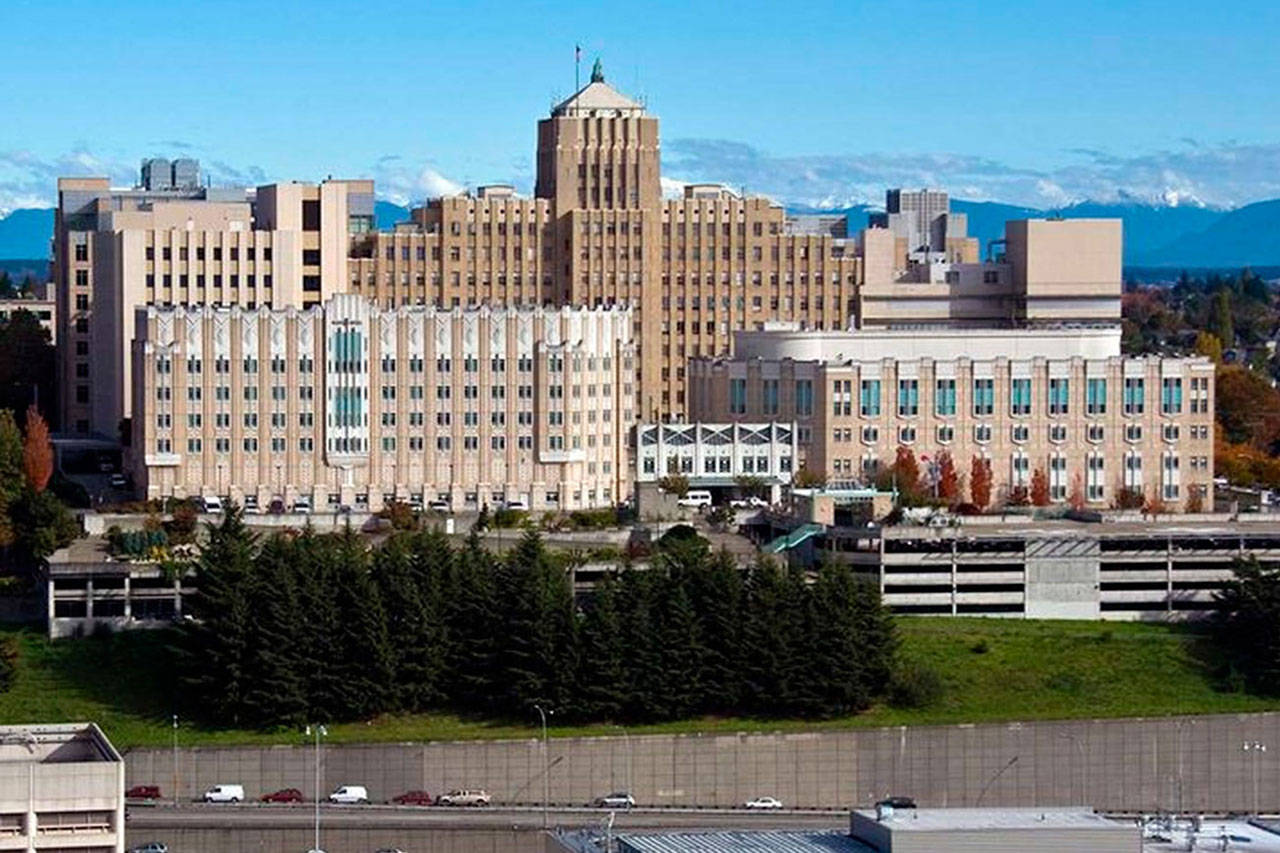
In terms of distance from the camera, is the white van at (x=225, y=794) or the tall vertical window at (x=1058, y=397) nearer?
the white van at (x=225, y=794)

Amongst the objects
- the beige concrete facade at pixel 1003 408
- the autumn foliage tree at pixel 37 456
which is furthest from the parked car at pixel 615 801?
the beige concrete facade at pixel 1003 408

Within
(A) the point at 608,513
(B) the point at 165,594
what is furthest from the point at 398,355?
(B) the point at 165,594

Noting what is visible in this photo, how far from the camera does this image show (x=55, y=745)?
74.2 meters

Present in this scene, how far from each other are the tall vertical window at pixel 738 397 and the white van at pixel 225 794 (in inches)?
1498

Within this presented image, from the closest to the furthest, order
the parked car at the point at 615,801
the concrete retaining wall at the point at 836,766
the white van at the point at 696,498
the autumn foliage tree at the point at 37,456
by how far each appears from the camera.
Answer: the parked car at the point at 615,801 → the concrete retaining wall at the point at 836,766 → the autumn foliage tree at the point at 37,456 → the white van at the point at 696,498

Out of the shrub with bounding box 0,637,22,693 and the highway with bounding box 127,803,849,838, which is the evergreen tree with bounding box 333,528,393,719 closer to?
the highway with bounding box 127,803,849,838

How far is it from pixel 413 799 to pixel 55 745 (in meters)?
27.7

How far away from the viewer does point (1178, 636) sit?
116 meters

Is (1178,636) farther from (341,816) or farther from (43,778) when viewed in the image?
(43,778)

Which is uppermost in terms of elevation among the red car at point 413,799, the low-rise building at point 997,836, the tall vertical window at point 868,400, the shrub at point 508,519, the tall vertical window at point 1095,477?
the tall vertical window at point 868,400

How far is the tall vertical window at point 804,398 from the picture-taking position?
430 feet

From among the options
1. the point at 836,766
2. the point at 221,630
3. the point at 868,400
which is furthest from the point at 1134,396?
the point at 221,630

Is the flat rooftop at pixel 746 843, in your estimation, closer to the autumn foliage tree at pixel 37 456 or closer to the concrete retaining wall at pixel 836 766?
the concrete retaining wall at pixel 836 766

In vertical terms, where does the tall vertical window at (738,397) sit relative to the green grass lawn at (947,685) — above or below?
above
